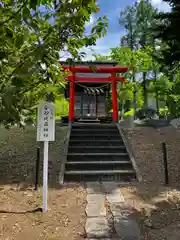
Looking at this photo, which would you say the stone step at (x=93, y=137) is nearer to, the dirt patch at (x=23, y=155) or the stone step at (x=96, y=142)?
the stone step at (x=96, y=142)

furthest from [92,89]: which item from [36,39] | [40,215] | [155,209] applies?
[36,39]

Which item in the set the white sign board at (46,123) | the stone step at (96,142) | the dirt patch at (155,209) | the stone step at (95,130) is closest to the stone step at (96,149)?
the stone step at (96,142)

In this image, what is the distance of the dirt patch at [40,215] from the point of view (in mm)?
3551

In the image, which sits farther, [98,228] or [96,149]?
[96,149]

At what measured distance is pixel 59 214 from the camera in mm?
4211

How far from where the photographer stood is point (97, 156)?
281 inches

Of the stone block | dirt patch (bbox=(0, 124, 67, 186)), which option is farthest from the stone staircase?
the stone block

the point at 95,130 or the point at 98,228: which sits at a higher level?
the point at 95,130

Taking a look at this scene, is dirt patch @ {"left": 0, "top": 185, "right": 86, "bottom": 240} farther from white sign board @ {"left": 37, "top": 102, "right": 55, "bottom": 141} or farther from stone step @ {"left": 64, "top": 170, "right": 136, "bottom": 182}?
white sign board @ {"left": 37, "top": 102, "right": 55, "bottom": 141}

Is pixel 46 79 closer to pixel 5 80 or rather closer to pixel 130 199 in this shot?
pixel 5 80

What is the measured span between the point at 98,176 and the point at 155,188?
1.37 m

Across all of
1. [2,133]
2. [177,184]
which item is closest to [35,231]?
[177,184]

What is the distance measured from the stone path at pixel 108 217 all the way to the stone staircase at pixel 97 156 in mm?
853

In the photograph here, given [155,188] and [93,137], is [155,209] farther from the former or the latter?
[93,137]
